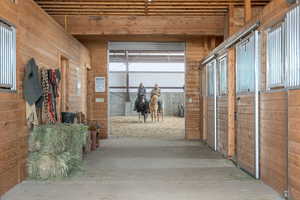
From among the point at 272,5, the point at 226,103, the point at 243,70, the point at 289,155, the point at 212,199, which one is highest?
the point at 272,5

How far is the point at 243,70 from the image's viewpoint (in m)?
5.67

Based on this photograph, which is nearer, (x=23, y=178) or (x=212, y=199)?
(x=212, y=199)

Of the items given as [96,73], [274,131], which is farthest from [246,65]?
[96,73]

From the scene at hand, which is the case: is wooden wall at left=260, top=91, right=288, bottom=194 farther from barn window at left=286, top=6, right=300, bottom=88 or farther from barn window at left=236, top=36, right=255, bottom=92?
barn window at left=236, top=36, right=255, bottom=92

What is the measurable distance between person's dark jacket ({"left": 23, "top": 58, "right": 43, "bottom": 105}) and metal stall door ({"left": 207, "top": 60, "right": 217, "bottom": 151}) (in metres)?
3.90

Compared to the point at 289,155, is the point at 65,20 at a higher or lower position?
higher

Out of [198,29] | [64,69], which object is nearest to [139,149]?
[64,69]

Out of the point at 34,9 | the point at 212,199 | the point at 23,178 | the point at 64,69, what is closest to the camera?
the point at 212,199

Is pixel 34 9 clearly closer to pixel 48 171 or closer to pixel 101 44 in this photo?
pixel 48 171

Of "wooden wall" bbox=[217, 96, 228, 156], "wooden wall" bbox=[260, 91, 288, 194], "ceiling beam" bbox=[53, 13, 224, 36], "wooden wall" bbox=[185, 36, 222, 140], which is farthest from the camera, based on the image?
"wooden wall" bbox=[185, 36, 222, 140]

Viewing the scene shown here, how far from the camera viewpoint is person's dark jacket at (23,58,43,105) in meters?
5.07

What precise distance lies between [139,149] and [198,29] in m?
2.94

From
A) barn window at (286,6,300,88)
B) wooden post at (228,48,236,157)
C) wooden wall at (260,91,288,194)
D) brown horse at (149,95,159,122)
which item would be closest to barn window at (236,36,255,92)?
wooden post at (228,48,236,157)

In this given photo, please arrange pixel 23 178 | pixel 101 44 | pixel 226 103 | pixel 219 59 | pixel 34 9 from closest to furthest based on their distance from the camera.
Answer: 1. pixel 23 178
2. pixel 34 9
3. pixel 226 103
4. pixel 219 59
5. pixel 101 44
